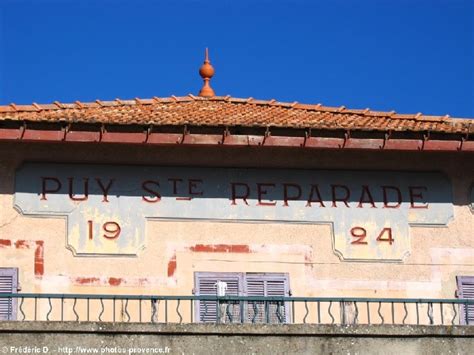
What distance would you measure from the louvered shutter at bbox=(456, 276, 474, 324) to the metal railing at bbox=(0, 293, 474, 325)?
0.02 meters

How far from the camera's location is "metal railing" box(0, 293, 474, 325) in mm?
19484

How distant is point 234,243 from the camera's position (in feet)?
68.1

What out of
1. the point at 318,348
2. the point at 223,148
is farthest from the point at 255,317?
the point at 223,148

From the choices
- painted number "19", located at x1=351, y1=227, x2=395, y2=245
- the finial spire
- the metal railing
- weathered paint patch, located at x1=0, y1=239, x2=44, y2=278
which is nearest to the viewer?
the metal railing

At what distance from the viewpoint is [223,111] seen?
72.6 feet

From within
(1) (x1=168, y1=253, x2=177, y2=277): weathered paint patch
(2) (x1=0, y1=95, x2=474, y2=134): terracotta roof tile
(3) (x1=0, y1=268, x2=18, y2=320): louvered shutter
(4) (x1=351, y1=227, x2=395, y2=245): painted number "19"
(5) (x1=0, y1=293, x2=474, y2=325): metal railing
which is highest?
(2) (x1=0, y1=95, x2=474, y2=134): terracotta roof tile

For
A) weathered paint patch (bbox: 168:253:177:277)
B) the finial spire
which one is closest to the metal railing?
weathered paint patch (bbox: 168:253:177:277)

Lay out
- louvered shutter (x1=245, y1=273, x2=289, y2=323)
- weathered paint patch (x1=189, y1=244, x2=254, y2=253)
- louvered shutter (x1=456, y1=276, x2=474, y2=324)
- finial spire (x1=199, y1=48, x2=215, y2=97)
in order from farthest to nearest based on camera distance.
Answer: finial spire (x1=199, y1=48, x2=215, y2=97) < louvered shutter (x1=456, y1=276, x2=474, y2=324) < weathered paint patch (x1=189, y1=244, x2=254, y2=253) < louvered shutter (x1=245, y1=273, x2=289, y2=323)

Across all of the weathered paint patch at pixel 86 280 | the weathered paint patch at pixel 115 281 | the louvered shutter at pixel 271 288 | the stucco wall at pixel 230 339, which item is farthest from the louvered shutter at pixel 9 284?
the louvered shutter at pixel 271 288

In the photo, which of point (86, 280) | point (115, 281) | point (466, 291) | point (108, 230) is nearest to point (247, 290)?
point (115, 281)

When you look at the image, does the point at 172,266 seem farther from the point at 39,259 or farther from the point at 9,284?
Answer: the point at 9,284

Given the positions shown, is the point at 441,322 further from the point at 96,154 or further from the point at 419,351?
the point at 96,154

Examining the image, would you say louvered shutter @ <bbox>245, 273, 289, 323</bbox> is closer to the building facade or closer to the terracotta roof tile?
the building facade

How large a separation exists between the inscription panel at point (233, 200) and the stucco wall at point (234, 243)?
0.39 feet
